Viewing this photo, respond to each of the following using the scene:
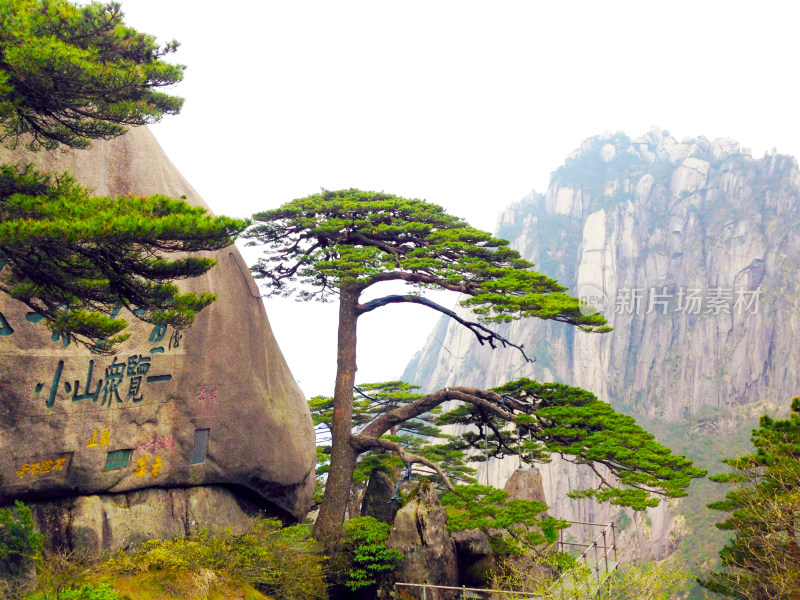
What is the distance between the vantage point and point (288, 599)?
7.93 metres

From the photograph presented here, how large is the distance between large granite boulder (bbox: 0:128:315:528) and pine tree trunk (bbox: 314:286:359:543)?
0.47 meters

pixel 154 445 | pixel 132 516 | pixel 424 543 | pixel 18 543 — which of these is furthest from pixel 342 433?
pixel 18 543

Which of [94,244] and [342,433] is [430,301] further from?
[94,244]

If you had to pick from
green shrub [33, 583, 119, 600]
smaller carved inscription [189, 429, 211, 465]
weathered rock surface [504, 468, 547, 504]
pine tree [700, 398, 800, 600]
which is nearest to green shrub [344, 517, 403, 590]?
smaller carved inscription [189, 429, 211, 465]

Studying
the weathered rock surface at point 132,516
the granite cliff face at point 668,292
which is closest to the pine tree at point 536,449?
the weathered rock surface at point 132,516

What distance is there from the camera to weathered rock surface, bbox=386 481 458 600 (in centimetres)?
905

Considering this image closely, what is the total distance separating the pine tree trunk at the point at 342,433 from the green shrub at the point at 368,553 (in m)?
0.41

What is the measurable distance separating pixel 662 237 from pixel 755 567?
48460 mm

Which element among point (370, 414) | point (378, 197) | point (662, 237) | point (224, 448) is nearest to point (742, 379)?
point (662, 237)

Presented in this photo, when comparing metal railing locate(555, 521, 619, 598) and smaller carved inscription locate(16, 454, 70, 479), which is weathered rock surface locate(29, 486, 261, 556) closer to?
smaller carved inscription locate(16, 454, 70, 479)

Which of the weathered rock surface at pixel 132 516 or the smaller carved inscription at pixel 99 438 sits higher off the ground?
the smaller carved inscription at pixel 99 438

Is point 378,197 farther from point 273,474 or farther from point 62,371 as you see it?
point 62,371

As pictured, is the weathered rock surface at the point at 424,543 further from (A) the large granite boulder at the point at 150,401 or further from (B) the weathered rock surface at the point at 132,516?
(B) the weathered rock surface at the point at 132,516

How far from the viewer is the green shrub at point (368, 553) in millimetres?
9023
